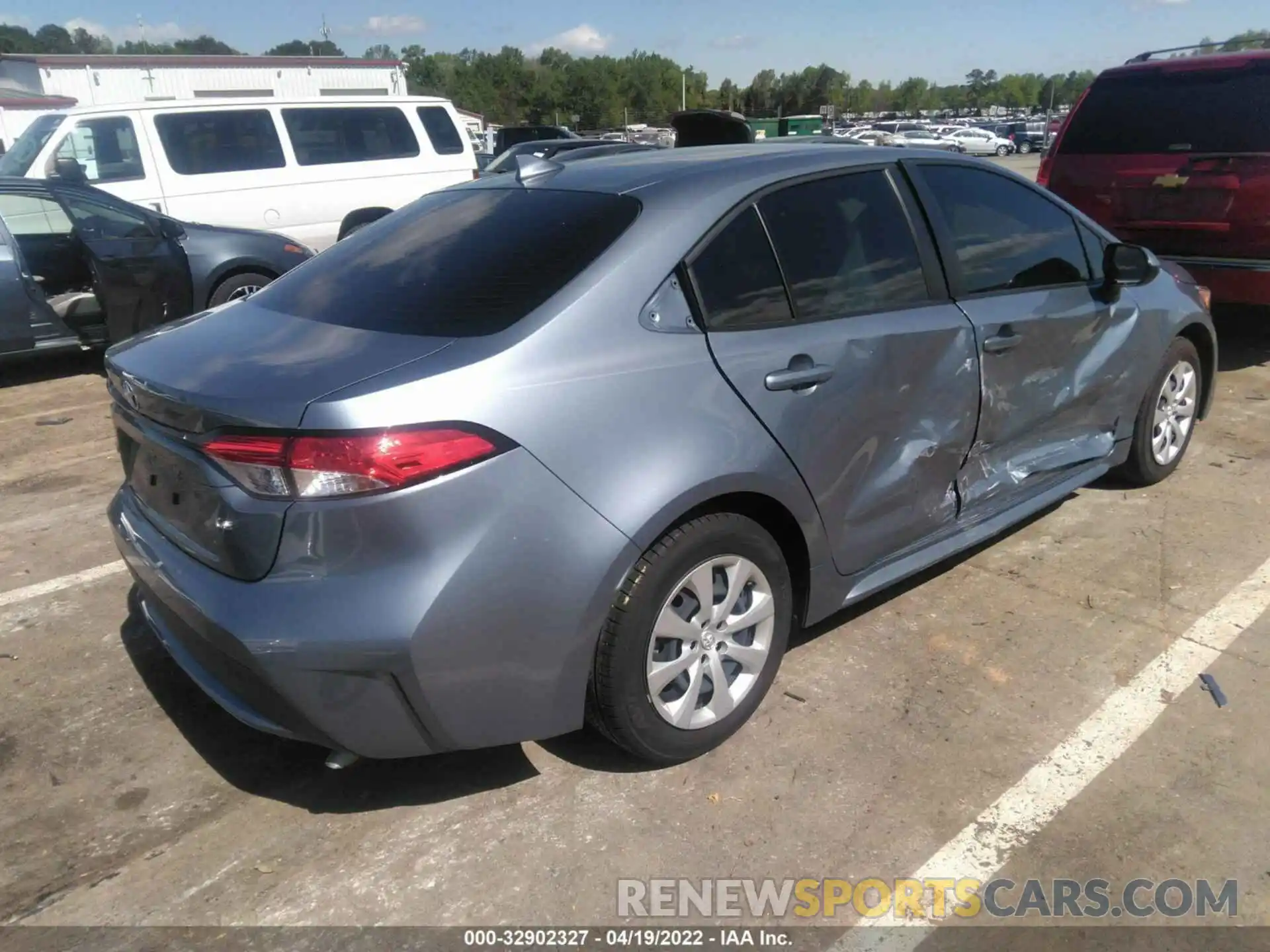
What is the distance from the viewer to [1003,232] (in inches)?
148

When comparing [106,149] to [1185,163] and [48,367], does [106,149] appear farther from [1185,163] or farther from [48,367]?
[1185,163]

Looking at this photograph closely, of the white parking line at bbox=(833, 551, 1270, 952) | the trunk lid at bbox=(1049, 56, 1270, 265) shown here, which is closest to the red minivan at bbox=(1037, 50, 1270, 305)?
the trunk lid at bbox=(1049, 56, 1270, 265)

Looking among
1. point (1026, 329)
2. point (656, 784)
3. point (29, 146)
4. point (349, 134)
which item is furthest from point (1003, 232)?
point (29, 146)

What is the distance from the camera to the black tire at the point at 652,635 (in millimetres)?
2516

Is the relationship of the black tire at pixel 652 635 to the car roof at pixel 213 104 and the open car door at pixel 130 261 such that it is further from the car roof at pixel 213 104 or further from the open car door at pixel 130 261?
the car roof at pixel 213 104

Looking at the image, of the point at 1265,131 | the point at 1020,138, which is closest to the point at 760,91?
the point at 1020,138

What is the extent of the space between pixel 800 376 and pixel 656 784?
1.22 m

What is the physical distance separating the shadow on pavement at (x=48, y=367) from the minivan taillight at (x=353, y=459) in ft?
19.2

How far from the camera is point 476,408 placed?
228 centimetres

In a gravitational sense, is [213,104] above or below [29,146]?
above

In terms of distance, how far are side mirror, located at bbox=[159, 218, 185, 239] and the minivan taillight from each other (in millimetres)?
5712

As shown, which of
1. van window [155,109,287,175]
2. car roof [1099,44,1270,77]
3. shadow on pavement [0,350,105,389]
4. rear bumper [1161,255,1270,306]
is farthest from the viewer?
van window [155,109,287,175]

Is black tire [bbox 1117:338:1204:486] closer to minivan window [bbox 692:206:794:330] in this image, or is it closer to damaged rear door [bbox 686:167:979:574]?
damaged rear door [bbox 686:167:979:574]

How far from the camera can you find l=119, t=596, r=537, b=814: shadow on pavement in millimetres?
2777
